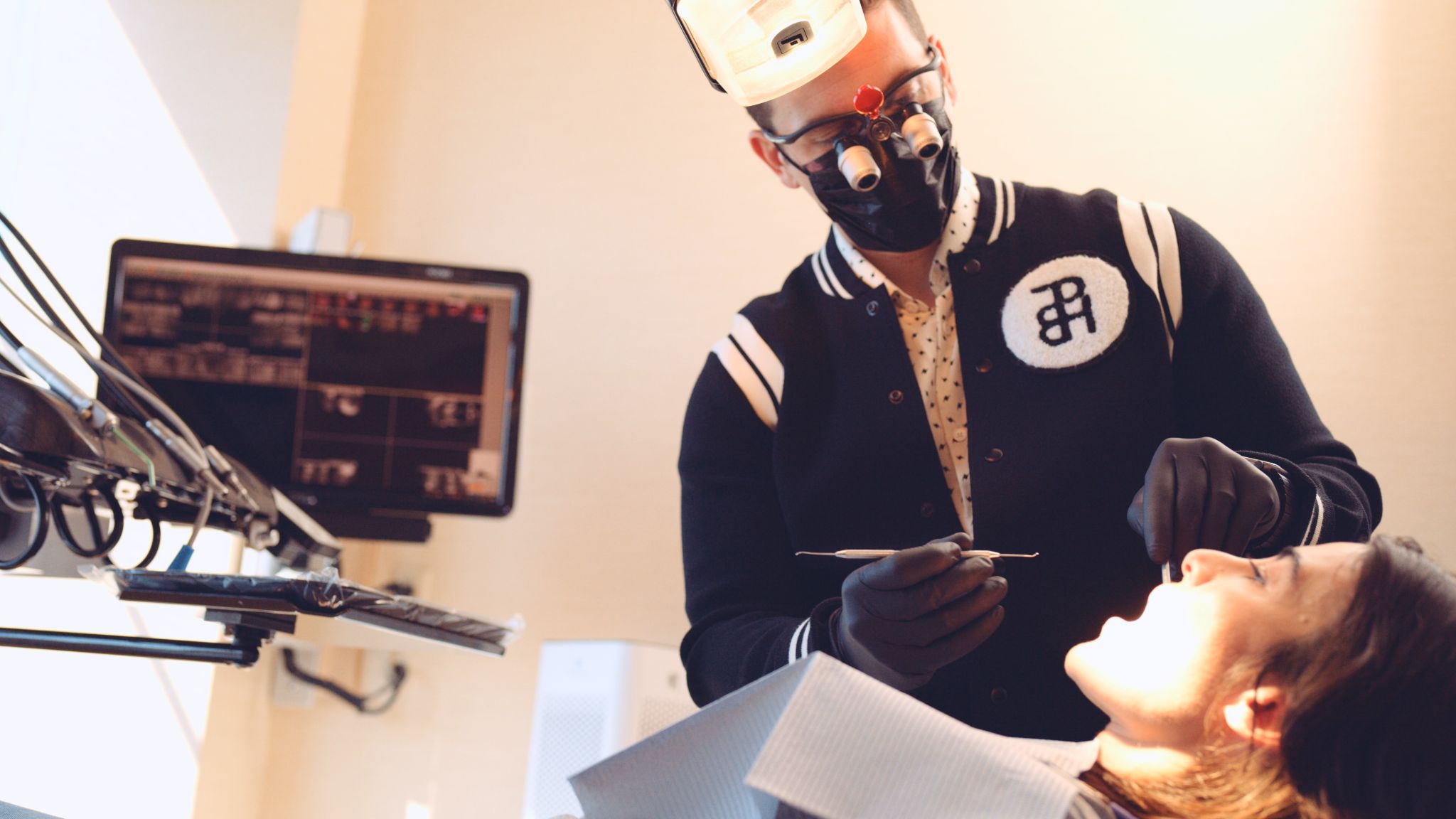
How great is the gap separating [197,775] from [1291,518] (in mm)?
1735

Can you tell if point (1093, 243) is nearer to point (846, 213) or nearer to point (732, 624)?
point (846, 213)

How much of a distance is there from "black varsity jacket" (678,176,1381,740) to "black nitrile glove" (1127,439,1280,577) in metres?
0.12

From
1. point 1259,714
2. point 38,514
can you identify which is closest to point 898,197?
point 1259,714

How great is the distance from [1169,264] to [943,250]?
0.82 ft

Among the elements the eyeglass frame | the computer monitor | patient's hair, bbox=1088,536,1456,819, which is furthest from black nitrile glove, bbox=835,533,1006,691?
the computer monitor

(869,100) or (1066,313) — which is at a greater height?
(869,100)

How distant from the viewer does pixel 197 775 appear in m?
1.98

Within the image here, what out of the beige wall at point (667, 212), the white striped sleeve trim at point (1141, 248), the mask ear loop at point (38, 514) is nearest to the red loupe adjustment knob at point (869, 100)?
the white striped sleeve trim at point (1141, 248)

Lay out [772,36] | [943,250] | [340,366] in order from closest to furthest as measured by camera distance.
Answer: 1. [772,36]
2. [943,250]
3. [340,366]

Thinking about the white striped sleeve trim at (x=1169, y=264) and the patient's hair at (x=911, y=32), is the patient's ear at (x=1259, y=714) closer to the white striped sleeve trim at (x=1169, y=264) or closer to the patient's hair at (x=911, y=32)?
the white striped sleeve trim at (x=1169, y=264)

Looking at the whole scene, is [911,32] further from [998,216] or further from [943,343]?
[943,343]

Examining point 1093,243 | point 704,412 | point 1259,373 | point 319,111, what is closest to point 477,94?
point 319,111

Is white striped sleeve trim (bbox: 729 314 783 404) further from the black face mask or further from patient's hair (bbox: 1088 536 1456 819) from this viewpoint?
patient's hair (bbox: 1088 536 1456 819)

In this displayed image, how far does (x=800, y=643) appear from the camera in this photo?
3.74 feet
